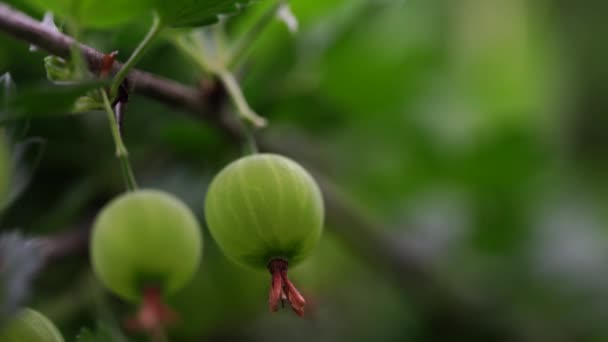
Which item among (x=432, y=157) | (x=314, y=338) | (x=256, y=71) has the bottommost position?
(x=314, y=338)

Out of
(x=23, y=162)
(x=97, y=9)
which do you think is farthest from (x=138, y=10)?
(x=23, y=162)

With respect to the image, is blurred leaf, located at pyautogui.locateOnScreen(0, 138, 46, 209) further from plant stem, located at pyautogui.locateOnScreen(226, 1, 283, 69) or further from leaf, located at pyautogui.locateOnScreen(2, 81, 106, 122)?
plant stem, located at pyautogui.locateOnScreen(226, 1, 283, 69)

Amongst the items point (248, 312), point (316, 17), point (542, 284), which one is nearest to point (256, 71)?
point (316, 17)

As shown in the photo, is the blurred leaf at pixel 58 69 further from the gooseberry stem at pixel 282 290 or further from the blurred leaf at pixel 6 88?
the gooseberry stem at pixel 282 290

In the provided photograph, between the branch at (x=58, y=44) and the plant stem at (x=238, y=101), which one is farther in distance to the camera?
the plant stem at (x=238, y=101)

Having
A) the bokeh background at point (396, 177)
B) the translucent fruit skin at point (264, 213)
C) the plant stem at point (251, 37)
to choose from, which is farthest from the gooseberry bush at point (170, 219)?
the bokeh background at point (396, 177)

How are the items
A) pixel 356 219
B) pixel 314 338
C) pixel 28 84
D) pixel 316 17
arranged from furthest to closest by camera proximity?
pixel 314 338
pixel 356 219
pixel 316 17
pixel 28 84

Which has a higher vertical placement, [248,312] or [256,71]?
[256,71]

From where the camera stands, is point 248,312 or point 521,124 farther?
point 521,124

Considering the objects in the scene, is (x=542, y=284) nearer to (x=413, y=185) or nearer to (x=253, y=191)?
(x=413, y=185)
